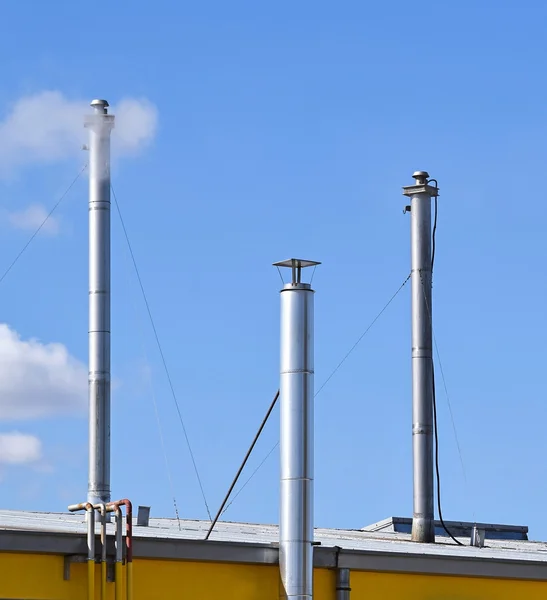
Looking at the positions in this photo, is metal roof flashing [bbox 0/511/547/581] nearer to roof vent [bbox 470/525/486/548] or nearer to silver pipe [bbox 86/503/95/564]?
silver pipe [bbox 86/503/95/564]

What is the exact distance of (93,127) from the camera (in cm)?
3284

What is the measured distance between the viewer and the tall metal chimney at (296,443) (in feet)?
59.3

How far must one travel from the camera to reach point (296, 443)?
18484 mm

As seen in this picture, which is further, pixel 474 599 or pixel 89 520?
pixel 474 599

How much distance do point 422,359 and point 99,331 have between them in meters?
7.39

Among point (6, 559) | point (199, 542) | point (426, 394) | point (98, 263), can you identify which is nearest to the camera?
point (6, 559)

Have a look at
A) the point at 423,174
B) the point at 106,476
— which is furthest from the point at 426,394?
the point at 106,476

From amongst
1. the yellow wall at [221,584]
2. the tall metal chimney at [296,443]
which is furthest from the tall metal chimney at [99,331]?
the tall metal chimney at [296,443]

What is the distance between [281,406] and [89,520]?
356 centimetres

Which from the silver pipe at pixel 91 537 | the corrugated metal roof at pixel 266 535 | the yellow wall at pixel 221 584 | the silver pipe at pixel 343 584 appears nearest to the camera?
the yellow wall at pixel 221 584

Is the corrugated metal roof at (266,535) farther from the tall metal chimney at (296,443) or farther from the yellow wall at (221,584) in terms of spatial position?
the tall metal chimney at (296,443)

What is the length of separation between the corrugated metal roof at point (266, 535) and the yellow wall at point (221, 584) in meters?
0.39

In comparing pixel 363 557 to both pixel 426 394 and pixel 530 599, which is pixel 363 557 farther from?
pixel 426 394

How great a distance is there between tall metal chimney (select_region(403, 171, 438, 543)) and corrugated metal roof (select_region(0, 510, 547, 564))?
81 cm
